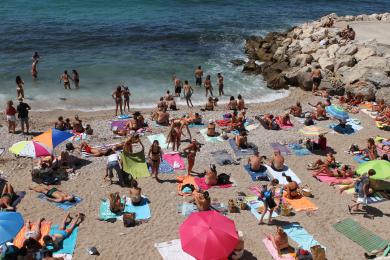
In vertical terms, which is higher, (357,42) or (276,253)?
(357,42)

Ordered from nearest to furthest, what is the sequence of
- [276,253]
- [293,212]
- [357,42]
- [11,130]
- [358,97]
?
[276,253] → [293,212] → [11,130] → [358,97] → [357,42]

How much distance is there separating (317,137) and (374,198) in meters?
5.00

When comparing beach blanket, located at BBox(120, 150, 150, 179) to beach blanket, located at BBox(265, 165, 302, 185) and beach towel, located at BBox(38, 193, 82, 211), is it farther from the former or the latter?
beach blanket, located at BBox(265, 165, 302, 185)

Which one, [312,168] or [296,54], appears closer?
[312,168]

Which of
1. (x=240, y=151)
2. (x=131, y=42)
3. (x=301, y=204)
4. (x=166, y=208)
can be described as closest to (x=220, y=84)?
(x=240, y=151)

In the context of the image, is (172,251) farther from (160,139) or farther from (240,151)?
(160,139)

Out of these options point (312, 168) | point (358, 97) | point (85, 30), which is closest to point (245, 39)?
point (85, 30)

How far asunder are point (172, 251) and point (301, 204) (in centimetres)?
443

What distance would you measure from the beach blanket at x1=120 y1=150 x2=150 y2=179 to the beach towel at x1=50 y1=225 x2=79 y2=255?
295 centimetres

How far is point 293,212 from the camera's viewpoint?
A: 1224cm

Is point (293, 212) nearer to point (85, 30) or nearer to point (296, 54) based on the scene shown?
point (296, 54)

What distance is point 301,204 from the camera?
41.5 ft

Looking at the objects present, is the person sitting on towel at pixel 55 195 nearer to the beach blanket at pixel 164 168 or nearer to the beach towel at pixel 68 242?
the beach towel at pixel 68 242

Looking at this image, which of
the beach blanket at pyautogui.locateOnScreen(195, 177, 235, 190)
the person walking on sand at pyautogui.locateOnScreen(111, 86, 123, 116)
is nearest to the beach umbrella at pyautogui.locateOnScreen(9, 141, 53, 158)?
the beach blanket at pyautogui.locateOnScreen(195, 177, 235, 190)
